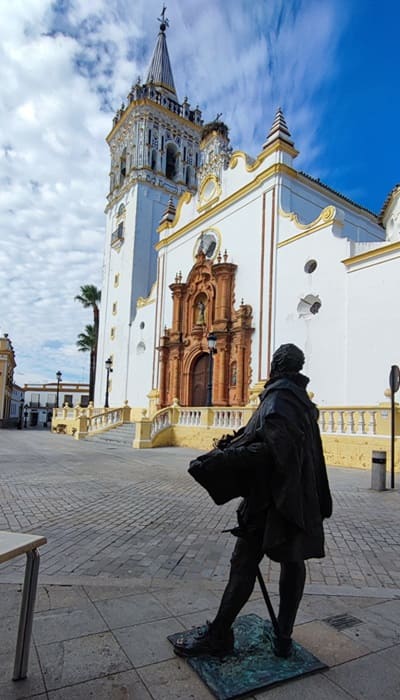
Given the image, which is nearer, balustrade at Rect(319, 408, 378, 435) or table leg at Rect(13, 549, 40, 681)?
table leg at Rect(13, 549, 40, 681)

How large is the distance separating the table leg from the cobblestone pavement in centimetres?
154

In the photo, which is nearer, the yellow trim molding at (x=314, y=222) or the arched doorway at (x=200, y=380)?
the yellow trim molding at (x=314, y=222)

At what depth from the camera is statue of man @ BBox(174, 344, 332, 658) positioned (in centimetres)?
226

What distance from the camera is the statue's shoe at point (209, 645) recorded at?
2.44 metres

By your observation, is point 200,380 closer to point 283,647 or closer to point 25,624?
point 283,647

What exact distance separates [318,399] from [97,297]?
30.2 m

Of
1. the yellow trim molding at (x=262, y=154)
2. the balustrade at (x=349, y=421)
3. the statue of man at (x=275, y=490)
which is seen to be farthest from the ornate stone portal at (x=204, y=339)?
the statue of man at (x=275, y=490)

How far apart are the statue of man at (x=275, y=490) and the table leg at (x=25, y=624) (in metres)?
Result: 0.82

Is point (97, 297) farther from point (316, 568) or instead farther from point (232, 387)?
point (316, 568)

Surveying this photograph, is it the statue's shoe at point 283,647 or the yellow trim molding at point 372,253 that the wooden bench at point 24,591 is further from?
the yellow trim molding at point 372,253

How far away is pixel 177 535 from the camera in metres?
5.04

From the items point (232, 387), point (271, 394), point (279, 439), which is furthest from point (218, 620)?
point (232, 387)

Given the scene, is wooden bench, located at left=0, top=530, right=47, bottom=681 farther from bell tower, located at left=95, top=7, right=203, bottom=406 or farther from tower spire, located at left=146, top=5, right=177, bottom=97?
tower spire, located at left=146, top=5, right=177, bottom=97

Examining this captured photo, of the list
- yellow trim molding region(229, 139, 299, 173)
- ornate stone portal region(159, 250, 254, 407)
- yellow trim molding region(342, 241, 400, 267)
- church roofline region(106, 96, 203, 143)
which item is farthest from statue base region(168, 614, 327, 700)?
church roofline region(106, 96, 203, 143)
